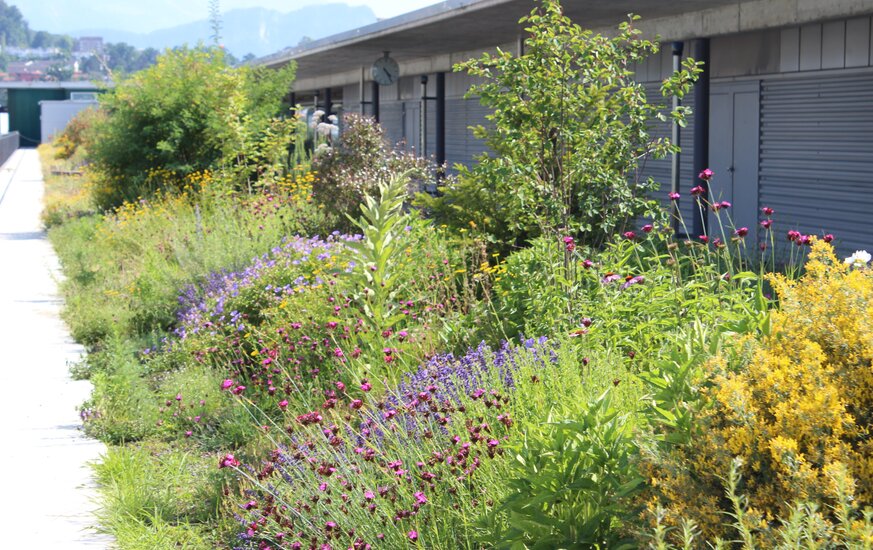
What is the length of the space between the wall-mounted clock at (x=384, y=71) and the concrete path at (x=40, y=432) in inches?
459

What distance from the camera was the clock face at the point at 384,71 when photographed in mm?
25906

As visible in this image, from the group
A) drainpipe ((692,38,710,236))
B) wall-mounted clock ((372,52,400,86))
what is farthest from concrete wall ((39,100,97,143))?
drainpipe ((692,38,710,236))

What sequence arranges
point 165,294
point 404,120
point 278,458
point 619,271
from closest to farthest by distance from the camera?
point 278,458
point 619,271
point 165,294
point 404,120

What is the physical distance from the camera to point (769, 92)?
16.9 meters

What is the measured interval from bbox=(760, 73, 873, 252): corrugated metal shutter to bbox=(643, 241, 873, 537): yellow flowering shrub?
38.7 feet

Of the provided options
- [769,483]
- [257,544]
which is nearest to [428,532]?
[257,544]

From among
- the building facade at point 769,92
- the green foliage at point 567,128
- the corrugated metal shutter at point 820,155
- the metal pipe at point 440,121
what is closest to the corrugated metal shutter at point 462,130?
the metal pipe at point 440,121

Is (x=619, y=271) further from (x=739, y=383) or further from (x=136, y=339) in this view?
(x=136, y=339)

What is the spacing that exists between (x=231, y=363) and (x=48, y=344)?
3290mm

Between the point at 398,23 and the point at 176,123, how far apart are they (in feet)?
16.4

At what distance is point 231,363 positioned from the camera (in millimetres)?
8789

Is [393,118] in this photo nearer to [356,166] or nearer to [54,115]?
[356,166]

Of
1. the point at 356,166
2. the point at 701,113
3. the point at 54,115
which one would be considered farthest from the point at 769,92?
the point at 54,115

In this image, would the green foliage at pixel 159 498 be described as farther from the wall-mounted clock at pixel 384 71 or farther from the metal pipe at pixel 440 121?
the metal pipe at pixel 440 121
